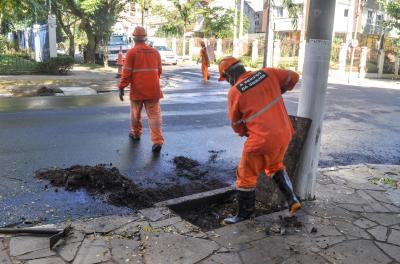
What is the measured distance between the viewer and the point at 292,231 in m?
3.88

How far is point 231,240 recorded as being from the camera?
366cm

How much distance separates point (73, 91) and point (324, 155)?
372 inches

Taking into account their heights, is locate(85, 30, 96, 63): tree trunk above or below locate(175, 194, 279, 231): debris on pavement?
above

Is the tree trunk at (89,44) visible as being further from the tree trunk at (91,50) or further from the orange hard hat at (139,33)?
the orange hard hat at (139,33)

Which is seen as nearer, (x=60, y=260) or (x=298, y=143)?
(x=60, y=260)

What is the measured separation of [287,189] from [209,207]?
102 cm

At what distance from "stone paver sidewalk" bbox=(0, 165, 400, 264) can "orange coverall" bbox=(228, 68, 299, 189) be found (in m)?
0.65

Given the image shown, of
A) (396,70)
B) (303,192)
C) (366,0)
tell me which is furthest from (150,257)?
(366,0)

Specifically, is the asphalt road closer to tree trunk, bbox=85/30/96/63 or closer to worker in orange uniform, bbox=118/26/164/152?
worker in orange uniform, bbox=118/26/164/152

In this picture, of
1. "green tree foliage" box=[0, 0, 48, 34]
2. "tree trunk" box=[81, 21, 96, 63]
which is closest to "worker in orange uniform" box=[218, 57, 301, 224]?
"green tree foliage" box=[0, 0, 48, 34]

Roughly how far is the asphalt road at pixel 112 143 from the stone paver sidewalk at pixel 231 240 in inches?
22.2

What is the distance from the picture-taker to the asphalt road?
4.56 m

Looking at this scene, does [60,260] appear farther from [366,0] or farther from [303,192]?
[366,0]

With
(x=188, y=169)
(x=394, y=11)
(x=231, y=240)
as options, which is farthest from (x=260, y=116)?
(x=394, y=11)
